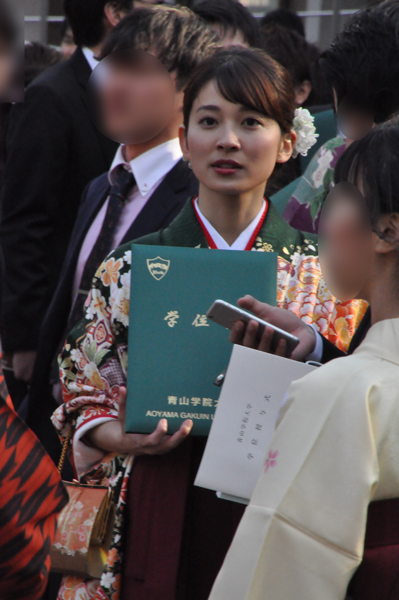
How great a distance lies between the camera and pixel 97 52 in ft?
11.3

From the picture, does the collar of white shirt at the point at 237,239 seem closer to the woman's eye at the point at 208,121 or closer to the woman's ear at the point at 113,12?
the woman's eye at the point at 208,121

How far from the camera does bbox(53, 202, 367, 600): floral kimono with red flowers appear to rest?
2.12 m

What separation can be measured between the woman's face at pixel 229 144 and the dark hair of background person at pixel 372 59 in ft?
1.54

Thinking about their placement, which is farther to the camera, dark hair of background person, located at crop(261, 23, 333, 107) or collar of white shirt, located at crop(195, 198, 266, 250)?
dark hair of background person, located at crop(261, 23, 333, 107)

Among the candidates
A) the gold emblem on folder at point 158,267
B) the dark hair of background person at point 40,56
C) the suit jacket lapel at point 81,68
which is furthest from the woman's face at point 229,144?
the dark hair of background person at point 40,56

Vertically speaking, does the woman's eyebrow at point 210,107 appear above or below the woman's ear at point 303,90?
above

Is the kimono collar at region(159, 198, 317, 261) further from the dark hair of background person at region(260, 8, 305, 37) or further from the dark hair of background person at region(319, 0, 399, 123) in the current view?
the dark hair of background person at region(260, 8, 305, 37)

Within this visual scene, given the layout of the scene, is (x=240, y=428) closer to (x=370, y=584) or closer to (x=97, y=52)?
(x=370, y=584)

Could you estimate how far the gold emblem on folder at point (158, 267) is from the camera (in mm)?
1922

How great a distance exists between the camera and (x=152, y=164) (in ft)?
9.20

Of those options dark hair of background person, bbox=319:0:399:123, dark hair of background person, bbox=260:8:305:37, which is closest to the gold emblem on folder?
dark hair of background person, bbox=319:0:399:123

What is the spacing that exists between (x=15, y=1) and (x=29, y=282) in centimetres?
189

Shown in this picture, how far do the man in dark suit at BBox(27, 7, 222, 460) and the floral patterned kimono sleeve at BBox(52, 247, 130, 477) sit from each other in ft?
1.67

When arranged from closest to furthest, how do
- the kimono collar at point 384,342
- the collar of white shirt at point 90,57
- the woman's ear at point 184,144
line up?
the kimono collar at point 384,342, the woman's ear at point 184,144, the collar of white shirt at point 90,57
